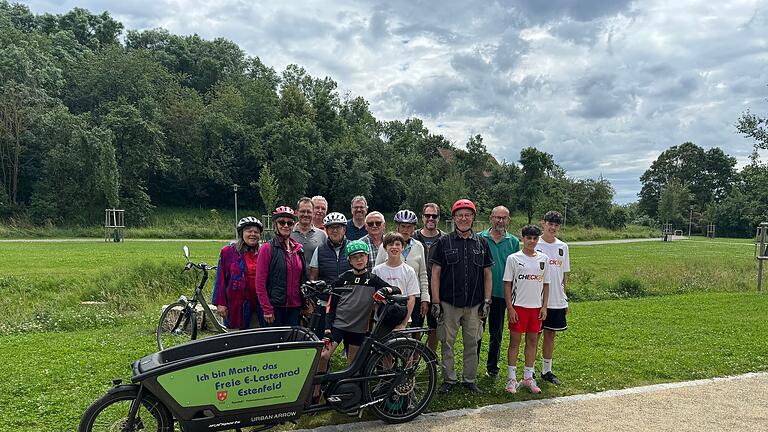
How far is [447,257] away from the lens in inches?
199

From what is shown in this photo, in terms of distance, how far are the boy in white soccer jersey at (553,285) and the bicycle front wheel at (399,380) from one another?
1.61 meters

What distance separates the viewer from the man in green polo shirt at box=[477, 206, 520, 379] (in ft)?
18.3

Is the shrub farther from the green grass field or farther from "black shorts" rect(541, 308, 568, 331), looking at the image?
"black shorts" rect(541, 308, 568, 331)

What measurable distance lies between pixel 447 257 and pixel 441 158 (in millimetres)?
58058

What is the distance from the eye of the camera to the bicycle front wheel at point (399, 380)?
4363 millimetres

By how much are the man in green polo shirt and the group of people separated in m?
0.04

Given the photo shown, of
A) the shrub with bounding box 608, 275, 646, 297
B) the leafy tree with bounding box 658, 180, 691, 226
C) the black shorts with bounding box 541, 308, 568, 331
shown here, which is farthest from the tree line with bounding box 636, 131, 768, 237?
the black shorts with bounding box 541, 308, 568, 331

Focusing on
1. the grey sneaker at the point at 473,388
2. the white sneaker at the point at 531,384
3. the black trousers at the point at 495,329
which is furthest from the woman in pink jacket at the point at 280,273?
the white sneaker at the point at 531,384

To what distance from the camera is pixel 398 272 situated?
15.6ft

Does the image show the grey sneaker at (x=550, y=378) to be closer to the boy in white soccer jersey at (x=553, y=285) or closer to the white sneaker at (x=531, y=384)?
the boy in white soccer jersey at (x=553, y=285)

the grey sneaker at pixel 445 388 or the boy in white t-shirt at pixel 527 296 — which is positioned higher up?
the boy in white t-shirt at pixel 527 296

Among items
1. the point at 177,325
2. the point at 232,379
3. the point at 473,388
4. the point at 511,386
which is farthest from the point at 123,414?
the point at 177,325

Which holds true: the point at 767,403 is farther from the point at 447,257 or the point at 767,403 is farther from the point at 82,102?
the point at 82,102

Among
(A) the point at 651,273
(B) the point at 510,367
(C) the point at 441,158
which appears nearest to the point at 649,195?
(C) the point at 441,158
